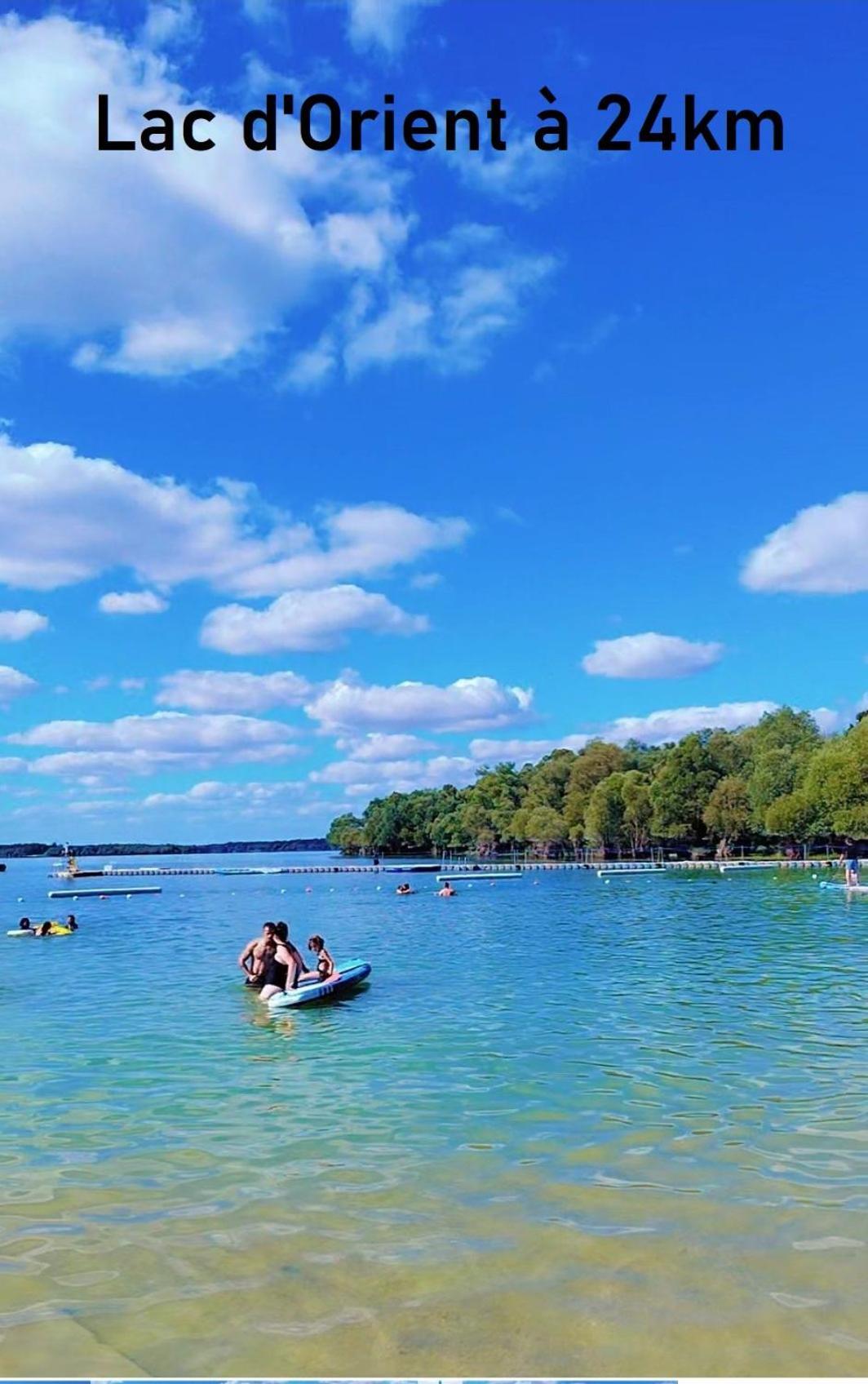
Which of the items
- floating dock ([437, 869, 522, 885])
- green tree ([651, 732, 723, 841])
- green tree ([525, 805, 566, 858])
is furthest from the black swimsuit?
green tree ([525, 805, 566, 858])

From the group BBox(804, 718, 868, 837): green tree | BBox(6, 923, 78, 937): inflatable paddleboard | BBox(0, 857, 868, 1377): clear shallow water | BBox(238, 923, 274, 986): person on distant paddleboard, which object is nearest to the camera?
BBox(0, 857, 868, 1377): clear shallow water

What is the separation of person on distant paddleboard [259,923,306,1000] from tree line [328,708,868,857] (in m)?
82.2

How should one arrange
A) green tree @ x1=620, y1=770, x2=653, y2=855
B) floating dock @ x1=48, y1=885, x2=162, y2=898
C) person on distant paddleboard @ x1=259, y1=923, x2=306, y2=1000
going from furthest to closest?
green tree @ x1=620, y1=770, x2=653, y2=855 → floating dock @ x1=48, y1=885, x2=162, y2=898 → person on distant paddleboard @ x1=259, y1=923, x2=306, y2=1000

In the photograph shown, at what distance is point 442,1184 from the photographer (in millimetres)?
10602

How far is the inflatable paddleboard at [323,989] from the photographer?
74.6 feet

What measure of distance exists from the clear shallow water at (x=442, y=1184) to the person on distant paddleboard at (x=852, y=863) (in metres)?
38.0

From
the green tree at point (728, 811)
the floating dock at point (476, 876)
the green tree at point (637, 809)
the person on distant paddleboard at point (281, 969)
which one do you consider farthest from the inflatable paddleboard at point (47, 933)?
the green tree at point (637, 809)

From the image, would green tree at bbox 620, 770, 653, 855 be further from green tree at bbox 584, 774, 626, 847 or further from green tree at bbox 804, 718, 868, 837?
green tree at bbox 804, 718, 868, 837

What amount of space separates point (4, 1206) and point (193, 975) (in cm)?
2120

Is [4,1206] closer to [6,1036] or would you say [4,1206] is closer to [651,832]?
[6,1036]

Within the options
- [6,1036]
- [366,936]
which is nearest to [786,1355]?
[6,1036]

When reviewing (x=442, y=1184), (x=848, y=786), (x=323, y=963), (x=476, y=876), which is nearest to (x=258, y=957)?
(x=323, y=963)

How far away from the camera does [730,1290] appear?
7910 millimetres

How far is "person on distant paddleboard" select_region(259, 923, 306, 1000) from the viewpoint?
2344cm
